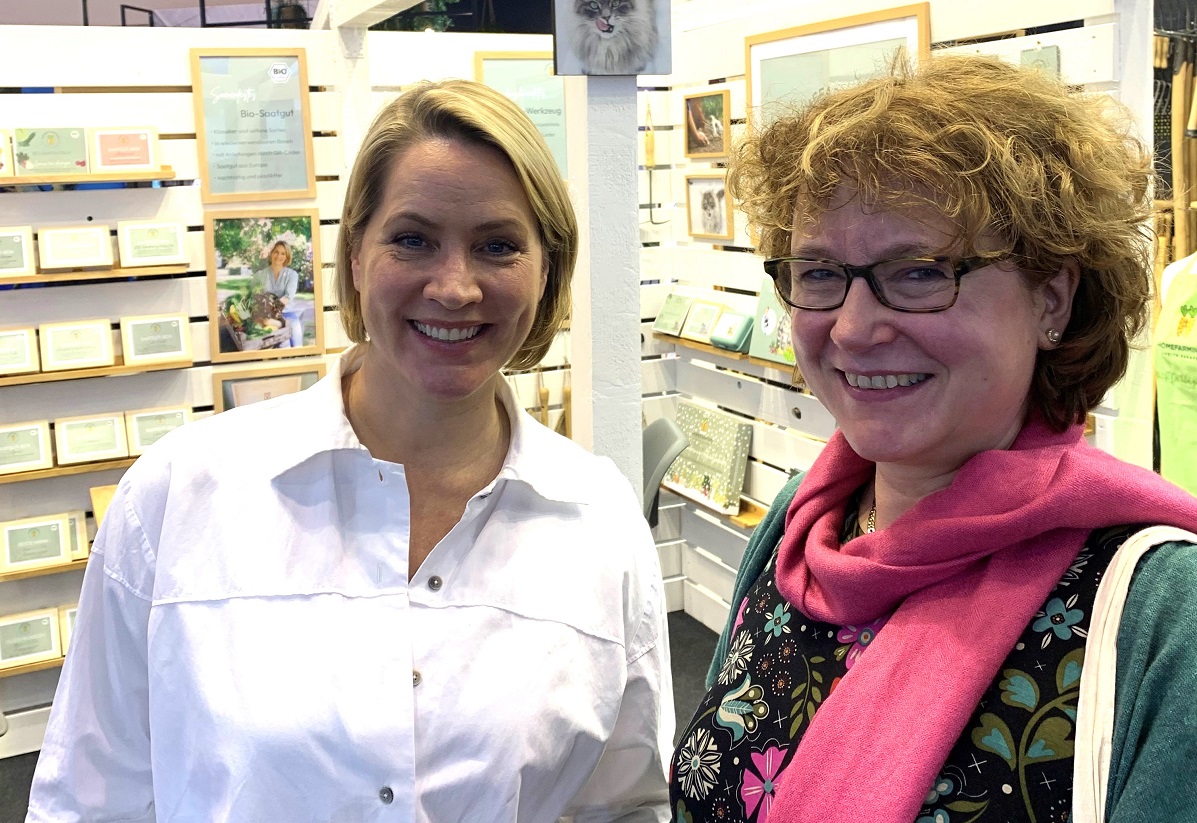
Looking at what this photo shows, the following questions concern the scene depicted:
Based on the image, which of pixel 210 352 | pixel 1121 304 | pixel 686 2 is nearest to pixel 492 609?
pixel 1121 304

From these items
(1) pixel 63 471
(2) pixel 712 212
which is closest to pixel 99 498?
(1) pixel 63 471

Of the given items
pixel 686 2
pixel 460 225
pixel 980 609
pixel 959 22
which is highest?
pixel 686 2

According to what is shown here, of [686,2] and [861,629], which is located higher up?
[686,2]

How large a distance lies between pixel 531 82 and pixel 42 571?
288cm

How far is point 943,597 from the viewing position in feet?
3.92

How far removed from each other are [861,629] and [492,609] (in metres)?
0.49

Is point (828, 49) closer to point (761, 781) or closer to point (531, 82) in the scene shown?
point (531, 82)

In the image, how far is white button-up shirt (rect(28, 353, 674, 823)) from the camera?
137cm

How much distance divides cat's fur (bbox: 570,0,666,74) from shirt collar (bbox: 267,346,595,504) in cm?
87

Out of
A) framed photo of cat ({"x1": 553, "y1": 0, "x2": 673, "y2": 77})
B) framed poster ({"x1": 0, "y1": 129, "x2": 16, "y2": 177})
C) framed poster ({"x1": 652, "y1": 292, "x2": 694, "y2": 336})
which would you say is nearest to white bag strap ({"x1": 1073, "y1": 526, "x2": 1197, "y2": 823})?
framed photo of cat ({"x1": 553, "y1": 0, "x2": 673, "y2": 77})

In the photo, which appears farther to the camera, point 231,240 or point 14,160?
point 231,240

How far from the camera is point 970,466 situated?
1215 millimetres

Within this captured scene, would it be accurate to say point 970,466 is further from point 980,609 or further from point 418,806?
point 418,806

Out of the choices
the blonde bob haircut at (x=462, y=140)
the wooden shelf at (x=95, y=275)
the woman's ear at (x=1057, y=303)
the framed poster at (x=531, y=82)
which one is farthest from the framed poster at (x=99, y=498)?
the woman's ear at (x=1057, y=303)
